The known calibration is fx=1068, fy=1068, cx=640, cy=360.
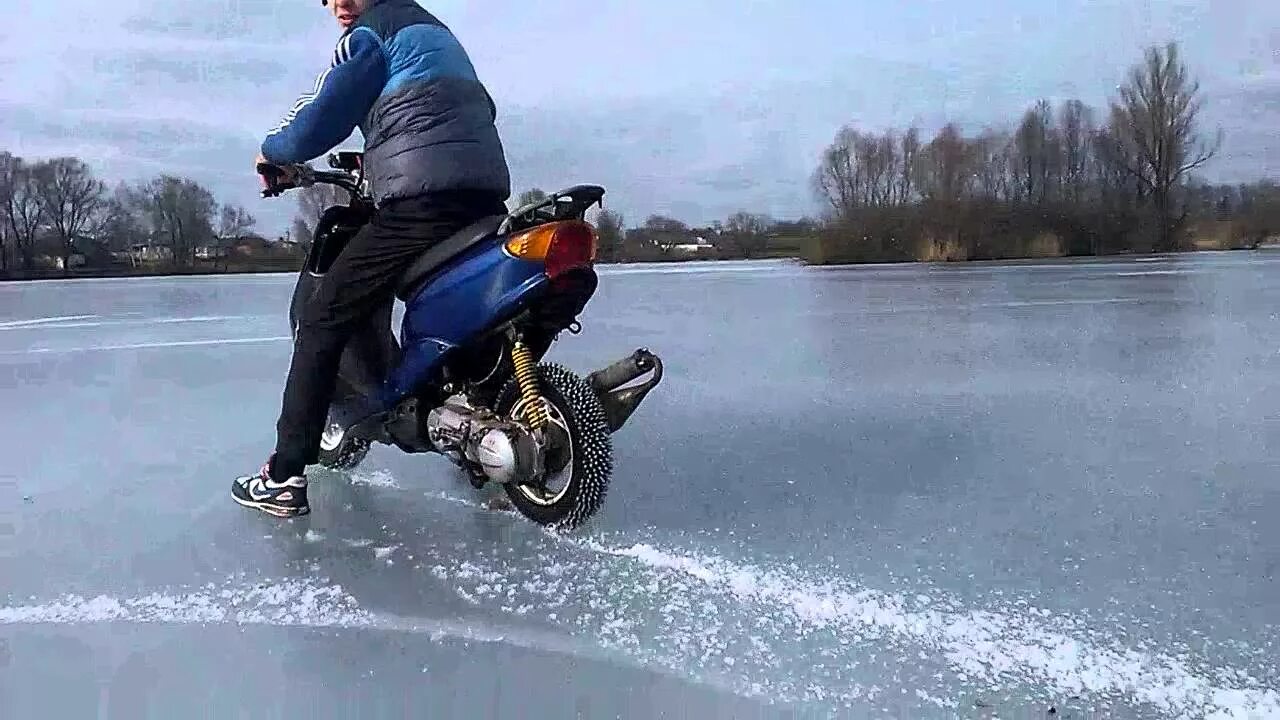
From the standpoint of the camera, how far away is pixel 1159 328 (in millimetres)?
7152

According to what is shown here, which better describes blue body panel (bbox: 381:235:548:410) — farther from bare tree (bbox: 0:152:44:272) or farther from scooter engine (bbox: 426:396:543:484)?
bare tree (bbox: 0:152:44:272)

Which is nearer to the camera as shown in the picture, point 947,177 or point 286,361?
point 286,361

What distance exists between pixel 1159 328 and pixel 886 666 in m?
6.01

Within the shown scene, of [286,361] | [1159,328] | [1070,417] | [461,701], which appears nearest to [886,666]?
[461,701]

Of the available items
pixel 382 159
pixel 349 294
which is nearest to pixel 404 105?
pixel 382 159

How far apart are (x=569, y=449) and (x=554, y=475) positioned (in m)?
0.15

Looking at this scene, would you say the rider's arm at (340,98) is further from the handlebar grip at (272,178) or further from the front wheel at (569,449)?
the front wheel at (569,449)

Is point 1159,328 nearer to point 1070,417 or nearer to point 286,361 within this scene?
point 1070,417

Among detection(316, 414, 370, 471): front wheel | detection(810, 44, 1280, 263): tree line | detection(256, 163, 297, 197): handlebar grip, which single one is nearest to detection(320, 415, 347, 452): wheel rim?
detection(316, 414, 370, 471): front wheel

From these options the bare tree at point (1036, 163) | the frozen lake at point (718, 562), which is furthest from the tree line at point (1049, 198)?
the frozen lake at point (718, 562)

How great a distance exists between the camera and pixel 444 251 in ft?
9.97

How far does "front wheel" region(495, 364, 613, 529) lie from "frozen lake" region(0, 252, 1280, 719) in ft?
0.29

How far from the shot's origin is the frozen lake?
197 cm

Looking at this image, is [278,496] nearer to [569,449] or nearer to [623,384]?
[569,449]
